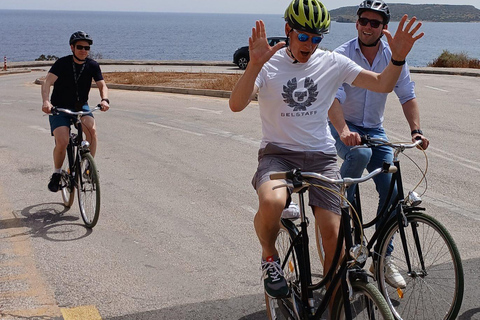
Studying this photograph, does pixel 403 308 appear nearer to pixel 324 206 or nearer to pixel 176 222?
pixel 324 206

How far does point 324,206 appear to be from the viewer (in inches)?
166

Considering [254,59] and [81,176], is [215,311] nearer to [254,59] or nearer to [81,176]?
[254,59]

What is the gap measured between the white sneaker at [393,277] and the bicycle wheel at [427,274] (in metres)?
0.04

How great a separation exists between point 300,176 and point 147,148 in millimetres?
8213

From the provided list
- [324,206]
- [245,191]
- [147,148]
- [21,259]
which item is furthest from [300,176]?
[147,148]

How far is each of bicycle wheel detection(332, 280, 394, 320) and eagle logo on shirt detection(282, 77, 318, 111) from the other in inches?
46.8

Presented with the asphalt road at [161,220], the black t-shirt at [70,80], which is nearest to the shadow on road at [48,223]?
the asphalt road at [161,220]

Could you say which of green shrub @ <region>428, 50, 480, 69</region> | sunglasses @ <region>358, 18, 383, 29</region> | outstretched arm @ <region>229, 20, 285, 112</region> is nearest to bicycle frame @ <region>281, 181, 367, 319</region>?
outstretched arm @ <region>229, 20, 285, 112</region>

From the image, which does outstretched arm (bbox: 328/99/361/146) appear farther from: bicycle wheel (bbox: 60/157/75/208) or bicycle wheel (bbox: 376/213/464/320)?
bicycle wheel (bbox: 60/157/75/208)

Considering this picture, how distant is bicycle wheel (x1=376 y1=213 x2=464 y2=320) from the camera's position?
4.41m

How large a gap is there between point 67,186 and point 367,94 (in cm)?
402

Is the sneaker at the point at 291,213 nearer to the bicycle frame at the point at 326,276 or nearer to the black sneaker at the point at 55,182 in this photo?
the bicycle frame at the point at 326,276

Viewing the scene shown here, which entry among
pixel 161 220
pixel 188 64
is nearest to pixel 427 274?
pixel 161 220

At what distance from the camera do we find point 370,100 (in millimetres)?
5422
